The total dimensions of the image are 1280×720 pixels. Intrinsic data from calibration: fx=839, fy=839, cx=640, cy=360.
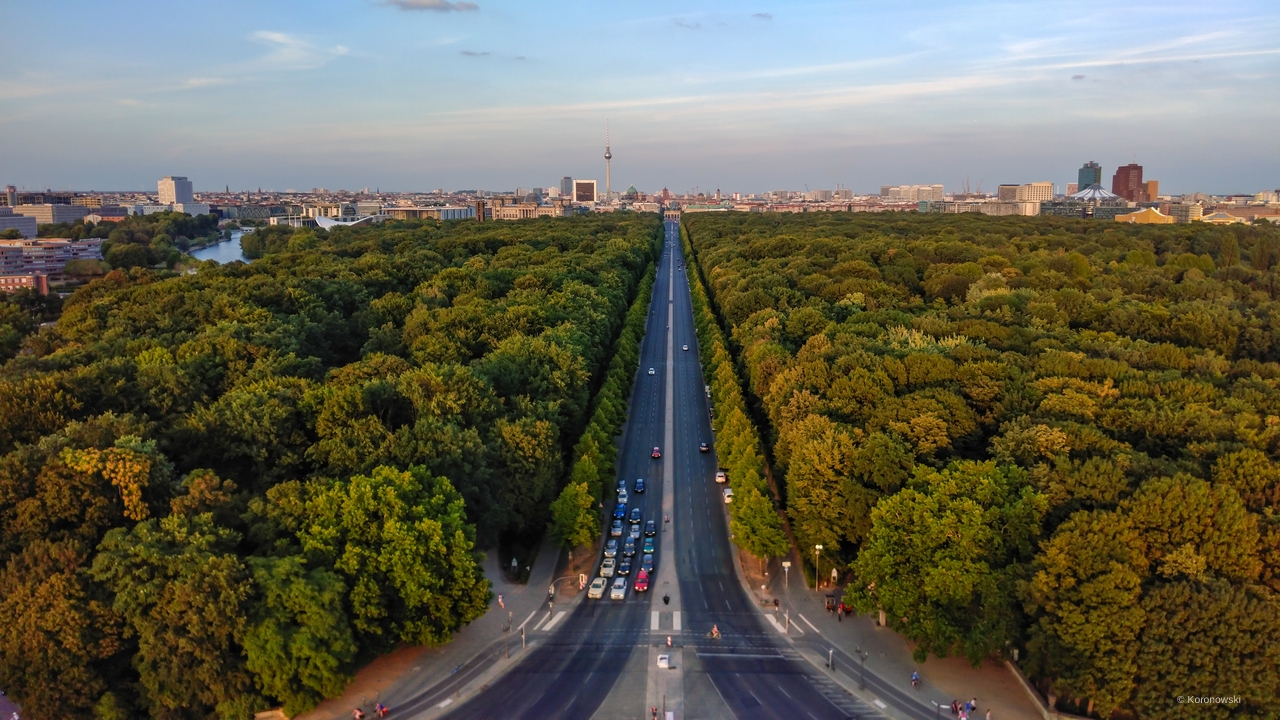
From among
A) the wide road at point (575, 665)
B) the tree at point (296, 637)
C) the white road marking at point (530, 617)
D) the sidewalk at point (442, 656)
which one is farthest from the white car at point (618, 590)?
the tree at point (296, 637)

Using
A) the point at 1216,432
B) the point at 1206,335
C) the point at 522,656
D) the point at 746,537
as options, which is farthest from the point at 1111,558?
the point at 1206,335

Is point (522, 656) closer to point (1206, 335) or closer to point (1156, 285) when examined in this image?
point (1206, 335)

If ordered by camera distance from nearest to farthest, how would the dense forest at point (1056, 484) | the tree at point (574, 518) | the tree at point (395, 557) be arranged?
the dense forest at point (1056, 484) < the tree at point (395, 557) < the tree at point (574, 518)

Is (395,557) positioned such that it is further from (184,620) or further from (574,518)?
(574,518)

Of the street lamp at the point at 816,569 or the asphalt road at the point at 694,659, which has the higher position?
the street lamp at the point at 816,569

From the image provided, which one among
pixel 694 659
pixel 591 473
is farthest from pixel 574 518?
pixel 694 659

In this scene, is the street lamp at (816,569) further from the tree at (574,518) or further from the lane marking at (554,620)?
the lane marking at (554,620)
